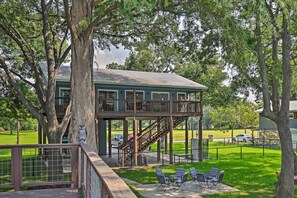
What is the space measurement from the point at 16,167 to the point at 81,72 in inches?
135

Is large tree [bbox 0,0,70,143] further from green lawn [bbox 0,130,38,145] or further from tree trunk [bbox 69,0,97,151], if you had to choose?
green lawn [bbox 0,130,38,145]

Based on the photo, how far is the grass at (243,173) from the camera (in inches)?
507

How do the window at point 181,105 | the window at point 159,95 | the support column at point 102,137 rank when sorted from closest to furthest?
the window at point 181,105 < the window at point 159,95 < the support column at point 102,137

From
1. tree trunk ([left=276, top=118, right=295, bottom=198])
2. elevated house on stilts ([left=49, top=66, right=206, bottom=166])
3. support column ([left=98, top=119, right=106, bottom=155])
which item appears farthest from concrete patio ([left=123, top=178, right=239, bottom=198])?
support column ([left=98, top=119, right=106, bottom=155])

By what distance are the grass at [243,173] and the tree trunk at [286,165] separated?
1.85 meters

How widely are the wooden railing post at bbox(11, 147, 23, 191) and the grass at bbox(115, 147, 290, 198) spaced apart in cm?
802

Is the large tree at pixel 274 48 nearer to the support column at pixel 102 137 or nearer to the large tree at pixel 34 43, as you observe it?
the large tree at pixel 34 43

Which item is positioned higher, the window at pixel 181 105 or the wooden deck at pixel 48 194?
the window at pixel 181 105

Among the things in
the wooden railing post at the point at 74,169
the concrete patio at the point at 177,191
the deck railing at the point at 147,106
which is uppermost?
the deck railing at the point at 147,106

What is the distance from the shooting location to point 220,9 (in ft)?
25.5

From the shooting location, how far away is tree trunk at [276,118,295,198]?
33.1 ft

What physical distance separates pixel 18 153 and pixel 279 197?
324 inches

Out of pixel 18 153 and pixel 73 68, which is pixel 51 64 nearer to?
pixel 73 68

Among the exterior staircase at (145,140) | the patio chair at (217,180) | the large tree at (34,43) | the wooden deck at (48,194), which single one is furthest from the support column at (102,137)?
the wooden deck at (48,194)
